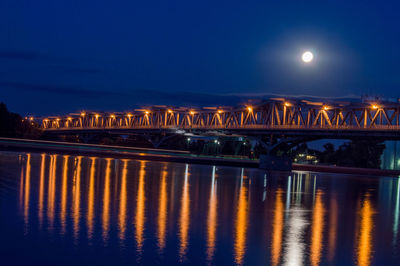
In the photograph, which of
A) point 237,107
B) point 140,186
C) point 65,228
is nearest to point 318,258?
point 65,228

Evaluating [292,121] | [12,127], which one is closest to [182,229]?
[292,121]

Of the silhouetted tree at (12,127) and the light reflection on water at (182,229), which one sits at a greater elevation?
the silhouetted tree at (12,127)

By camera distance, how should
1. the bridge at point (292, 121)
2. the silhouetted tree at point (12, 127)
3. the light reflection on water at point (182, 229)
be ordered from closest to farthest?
the light reflection on water at point (182, 229)
the bridge at point (292, 121)
the silhouetted tree at point (12, 127)

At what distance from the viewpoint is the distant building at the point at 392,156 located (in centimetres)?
8625

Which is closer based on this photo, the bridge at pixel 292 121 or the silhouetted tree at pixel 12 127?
the bridge at pixel 292 121

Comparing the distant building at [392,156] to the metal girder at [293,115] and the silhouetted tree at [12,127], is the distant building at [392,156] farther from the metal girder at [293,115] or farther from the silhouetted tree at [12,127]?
the silhouetted tree at [12,127]

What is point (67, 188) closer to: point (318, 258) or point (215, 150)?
point (318, 258)

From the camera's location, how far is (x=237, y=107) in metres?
101

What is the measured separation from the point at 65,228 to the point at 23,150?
2565 inches

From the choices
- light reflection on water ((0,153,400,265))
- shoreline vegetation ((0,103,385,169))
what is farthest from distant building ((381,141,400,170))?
light reflection on water ((0,153,400,265))

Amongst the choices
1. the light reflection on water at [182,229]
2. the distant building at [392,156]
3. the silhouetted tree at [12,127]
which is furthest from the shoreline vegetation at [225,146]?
the light reflection on water at [182,229]

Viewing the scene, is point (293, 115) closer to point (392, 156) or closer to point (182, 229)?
point (392, 156)

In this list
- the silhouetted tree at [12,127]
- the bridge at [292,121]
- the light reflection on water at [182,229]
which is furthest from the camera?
the silhouetted tree at [12,127]

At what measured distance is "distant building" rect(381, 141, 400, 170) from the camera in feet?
283
